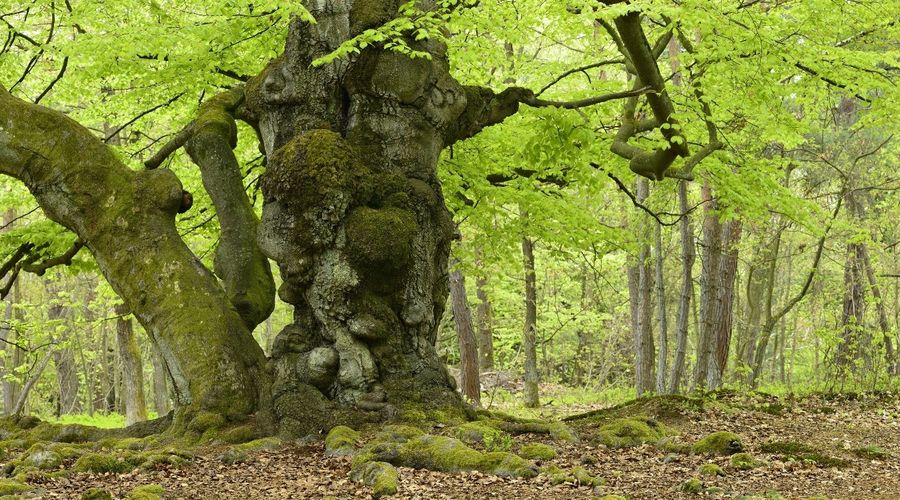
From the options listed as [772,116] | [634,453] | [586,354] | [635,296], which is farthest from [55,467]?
[586,354]

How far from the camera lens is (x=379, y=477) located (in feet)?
16.1

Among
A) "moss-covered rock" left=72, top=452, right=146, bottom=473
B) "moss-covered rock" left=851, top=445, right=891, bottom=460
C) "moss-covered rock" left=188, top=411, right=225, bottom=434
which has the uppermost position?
"moss-covered rock" left=188, top=411, right=225, bottom=434

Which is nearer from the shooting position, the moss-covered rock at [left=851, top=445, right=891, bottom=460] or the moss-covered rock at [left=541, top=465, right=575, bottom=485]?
the moss-covered rock at [left=541, top=465, right=575, bottom=485]

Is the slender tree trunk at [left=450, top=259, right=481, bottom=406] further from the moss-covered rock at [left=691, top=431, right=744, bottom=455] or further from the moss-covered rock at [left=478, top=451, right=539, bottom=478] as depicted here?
the moss-covered rock at [left=478, top=451, right=539, bottom=478]

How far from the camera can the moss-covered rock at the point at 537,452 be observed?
5629 millimetres

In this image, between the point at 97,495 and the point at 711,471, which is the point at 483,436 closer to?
the point at 711,471

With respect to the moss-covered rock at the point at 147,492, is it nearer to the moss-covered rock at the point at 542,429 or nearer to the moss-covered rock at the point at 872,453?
the moss-covered rock at the point at 542,429

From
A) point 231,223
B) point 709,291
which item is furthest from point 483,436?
point 709,291

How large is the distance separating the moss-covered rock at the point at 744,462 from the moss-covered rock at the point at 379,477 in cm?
240

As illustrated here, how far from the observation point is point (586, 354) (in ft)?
92.1

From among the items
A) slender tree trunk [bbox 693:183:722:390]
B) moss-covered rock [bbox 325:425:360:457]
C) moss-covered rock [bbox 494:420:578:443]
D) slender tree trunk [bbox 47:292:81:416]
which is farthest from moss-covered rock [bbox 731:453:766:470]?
slender tree trunk [bbox 47:292:81:416]

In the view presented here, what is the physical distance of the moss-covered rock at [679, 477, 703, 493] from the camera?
4680 mm

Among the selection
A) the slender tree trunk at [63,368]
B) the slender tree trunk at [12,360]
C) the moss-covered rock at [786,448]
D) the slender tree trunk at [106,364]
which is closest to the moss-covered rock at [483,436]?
the moss-covered rock at [786,448]

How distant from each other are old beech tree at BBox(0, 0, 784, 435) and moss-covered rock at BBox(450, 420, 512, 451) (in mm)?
655
